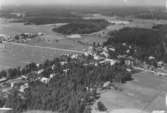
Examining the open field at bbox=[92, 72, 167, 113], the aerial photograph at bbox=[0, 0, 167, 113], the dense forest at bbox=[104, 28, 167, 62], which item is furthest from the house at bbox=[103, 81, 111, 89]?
the dense forest at bbox=[104, 28, 167, 62]

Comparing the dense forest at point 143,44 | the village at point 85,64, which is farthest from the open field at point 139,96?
the dense forest at point 143,44

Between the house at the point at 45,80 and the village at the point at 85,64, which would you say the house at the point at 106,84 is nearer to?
the village at the point at 85,64

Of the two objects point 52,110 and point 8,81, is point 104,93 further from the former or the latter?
point 8,81

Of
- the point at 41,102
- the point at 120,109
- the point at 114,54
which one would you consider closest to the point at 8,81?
the point at 41,102

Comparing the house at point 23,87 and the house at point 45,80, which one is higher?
the house at point 45,80

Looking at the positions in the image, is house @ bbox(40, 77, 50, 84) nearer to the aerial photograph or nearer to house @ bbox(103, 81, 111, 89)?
the aerial photograph

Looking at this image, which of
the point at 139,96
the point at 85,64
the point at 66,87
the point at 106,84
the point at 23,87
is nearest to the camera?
the point at 139,96

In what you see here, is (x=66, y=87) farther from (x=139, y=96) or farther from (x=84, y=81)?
(x=139, y=96)

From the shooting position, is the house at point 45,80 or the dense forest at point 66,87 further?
the house at point 45,80

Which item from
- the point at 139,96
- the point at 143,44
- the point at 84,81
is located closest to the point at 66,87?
the point at 84,81
